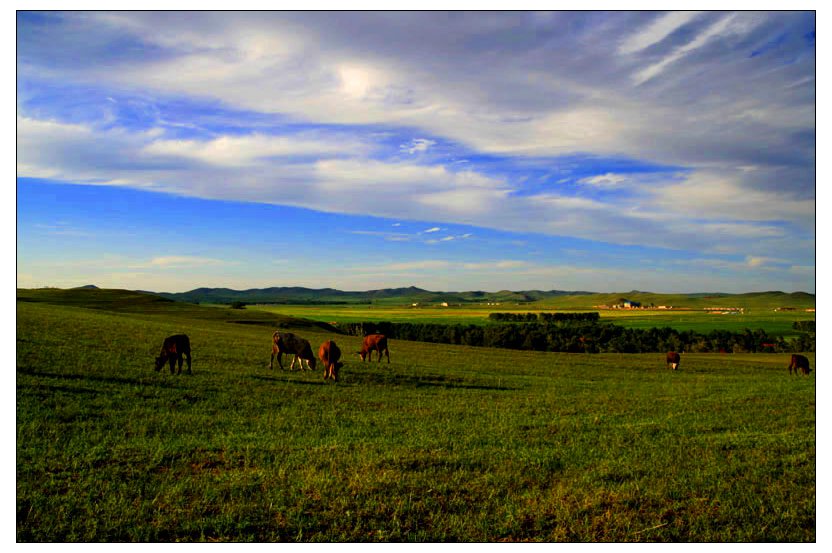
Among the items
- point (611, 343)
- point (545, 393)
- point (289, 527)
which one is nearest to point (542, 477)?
point (289, 527)

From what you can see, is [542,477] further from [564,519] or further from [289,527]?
[289,527]

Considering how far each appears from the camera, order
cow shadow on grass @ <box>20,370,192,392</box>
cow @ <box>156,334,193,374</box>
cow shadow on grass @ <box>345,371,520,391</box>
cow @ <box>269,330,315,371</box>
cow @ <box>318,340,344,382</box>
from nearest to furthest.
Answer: cow shadow on grass @ <box>20,370,192,392</box>, cow @ <box>156,334,193,374</box>, cow @ <box>318,340,344,382</box>, cow shadow on grass @ <box>345,371,520,391</box>, cow @ <box>269,330,315,371</box>

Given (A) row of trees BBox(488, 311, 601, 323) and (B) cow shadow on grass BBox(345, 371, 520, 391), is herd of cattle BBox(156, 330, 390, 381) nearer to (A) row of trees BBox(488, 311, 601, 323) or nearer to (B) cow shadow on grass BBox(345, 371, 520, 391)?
(B) cow shadow on grass BBox(345, 371, 520, 391)

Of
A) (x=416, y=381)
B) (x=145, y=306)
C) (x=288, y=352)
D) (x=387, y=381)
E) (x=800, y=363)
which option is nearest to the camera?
(x=387, y=381)

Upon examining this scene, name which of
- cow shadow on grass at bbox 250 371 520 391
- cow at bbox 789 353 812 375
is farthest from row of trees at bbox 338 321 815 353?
cow shadow on grass at bbox 250 371 520 391

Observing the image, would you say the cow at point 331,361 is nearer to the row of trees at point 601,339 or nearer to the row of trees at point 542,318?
the row of trees at point 601,339

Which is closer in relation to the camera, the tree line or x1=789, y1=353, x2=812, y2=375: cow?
x1=789, y1=353, x2=812, y2=375: cow

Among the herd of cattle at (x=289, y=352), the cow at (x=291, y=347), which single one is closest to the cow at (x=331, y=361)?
the herd of cattle at (x=289, y=352)

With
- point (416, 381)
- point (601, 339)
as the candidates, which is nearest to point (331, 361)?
point (416, 381)

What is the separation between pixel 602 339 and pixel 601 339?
0.58 ft

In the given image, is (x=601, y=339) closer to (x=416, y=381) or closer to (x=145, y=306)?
(x=416, y=381)

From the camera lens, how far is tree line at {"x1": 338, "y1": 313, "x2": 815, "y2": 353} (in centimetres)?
7938

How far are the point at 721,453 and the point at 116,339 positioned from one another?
3111cm

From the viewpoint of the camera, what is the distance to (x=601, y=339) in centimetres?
9100
